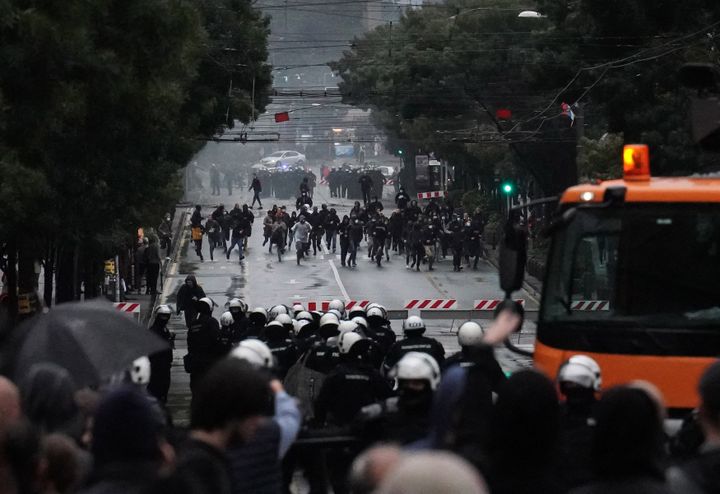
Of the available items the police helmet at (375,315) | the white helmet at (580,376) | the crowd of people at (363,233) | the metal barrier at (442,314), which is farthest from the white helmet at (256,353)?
the crowd of people at (363,233)

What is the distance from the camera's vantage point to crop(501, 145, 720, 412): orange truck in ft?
35.1

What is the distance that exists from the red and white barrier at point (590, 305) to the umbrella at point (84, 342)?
3.78 m

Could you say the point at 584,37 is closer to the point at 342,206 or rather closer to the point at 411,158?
the point at 342,206

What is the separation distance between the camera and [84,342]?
8367mm

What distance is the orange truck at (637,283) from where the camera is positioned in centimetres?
1071

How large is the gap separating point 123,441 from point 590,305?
6.68m

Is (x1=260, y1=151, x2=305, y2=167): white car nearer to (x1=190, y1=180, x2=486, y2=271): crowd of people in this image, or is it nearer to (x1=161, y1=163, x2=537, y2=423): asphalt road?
(x1=190, y1=180, x2=486, y2=271): crowd of people

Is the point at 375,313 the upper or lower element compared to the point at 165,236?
upper

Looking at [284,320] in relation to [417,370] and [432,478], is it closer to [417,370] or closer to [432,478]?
[417,370]

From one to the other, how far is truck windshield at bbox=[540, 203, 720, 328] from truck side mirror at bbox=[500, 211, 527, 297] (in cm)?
51

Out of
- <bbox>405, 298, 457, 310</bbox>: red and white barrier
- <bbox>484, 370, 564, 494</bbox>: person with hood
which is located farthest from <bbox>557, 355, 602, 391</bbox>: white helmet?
<bbox>405, 298, 457, 310</bbox>: red and white barrier

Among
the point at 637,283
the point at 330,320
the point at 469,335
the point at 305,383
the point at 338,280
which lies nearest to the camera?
the point at 637,283

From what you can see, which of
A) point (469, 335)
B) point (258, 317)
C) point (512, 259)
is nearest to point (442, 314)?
point (258, 317)

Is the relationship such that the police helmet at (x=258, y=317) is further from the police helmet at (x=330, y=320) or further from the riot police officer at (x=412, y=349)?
the riot police officer at (x=412, y=349)
